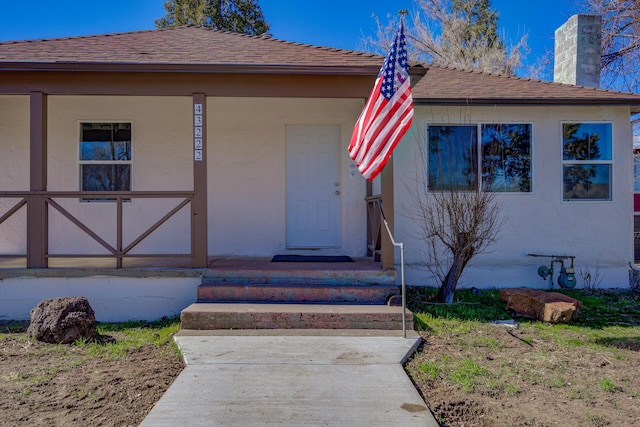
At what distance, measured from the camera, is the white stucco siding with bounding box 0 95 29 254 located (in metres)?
7.82

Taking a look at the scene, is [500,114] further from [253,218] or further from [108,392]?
[108,392]

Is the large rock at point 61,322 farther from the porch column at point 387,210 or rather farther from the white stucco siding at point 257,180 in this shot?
the porch column at point 387,210

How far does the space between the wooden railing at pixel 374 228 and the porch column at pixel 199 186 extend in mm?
2511

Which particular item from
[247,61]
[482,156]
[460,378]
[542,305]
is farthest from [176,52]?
[542,305]

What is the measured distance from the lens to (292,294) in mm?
5844

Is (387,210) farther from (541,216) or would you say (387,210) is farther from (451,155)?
(541,216)

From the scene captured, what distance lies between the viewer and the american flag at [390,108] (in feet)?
17.5

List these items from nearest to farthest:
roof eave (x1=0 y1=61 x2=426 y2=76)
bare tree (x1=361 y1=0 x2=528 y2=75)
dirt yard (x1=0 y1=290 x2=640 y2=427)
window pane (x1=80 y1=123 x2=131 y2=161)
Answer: dirt yard (x1=0 y1=290 x2=640 y2=427) < roof eave (x1=0 y1=61 x2=426 y2=76) < window pane (x1=80 y1=123 x2=131 y2=161) < bare tree (x1=361 y1=0 x2=528 y2=75)

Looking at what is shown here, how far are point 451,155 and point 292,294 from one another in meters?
3.59

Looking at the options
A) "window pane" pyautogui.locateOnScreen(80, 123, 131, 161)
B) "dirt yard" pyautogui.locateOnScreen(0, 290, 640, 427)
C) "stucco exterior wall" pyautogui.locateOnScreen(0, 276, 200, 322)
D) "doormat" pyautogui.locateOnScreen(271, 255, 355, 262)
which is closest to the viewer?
"dirt yard" pyautogui.locateOnScreen(0, 290, 640, 427)

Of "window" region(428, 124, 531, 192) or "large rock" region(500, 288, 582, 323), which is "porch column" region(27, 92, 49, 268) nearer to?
"window" region(428, 124, 531, 192)

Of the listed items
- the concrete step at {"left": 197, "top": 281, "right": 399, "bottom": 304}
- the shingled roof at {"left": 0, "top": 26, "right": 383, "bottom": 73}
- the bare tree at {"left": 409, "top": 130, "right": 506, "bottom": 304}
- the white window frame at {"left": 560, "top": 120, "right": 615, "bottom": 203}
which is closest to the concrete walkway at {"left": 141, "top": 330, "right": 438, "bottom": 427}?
the concrete step at {"left": 197, "top": 281, "right": 399, "bottom": 304}

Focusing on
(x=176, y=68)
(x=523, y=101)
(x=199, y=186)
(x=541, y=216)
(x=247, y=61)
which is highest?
(x=247, y=61)

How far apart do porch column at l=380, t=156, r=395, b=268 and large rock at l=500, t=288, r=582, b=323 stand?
181cm
